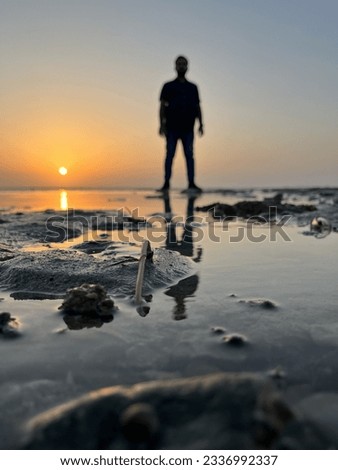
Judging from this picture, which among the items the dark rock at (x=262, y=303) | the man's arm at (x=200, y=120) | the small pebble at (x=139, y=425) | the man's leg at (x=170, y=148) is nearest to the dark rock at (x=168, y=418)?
the small pebble at (x=139, y=425)

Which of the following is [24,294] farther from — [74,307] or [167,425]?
[167,425]

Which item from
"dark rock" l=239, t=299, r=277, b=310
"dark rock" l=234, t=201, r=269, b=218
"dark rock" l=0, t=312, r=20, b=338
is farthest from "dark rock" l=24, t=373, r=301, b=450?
"dark rock" l=234, t=201, r=269, b=218

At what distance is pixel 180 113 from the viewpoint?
9008 millimetres

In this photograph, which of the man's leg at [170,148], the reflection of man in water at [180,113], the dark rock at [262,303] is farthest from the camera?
the man's leg at [170,148]

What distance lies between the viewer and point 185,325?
4.36 feet

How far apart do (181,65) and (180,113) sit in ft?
3.33

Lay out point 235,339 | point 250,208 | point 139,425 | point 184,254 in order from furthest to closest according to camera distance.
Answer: point 250,208 < point 184,254 < point 235,339 < point 139,425

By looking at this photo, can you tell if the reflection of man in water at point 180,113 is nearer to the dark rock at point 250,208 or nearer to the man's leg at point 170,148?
the man's leg at point 170,148

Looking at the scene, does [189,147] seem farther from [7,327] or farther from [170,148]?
[7,327]

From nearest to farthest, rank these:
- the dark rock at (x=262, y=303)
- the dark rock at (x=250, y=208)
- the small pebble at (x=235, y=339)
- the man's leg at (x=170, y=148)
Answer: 1. the small pebble at (x=235, y=339)
2. the dark rock at (x=262, y=303)
3. the dark rock at (x=250, y=208)
4. the man's leg at (x=170, y=148)

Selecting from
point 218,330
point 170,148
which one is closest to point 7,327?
point 218,330

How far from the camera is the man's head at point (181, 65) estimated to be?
8638 mm

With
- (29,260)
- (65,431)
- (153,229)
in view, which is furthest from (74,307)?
(153,229)
